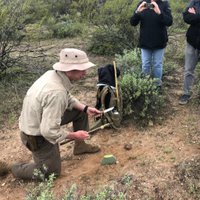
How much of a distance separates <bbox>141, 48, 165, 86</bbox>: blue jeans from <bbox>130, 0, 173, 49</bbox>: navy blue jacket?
100 mm

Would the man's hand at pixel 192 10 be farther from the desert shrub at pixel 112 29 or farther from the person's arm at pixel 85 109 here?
the desert shrub at pixel 112 29

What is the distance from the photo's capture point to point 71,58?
150 inches

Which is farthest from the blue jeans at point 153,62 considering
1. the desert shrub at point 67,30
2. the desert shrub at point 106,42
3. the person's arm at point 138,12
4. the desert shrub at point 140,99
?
the desert shrub at point 67,30

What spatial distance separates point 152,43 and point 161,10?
40 centimetres

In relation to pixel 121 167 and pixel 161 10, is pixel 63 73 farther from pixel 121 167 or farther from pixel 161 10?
pixel 161 10

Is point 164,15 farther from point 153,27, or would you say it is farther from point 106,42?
point 106,42

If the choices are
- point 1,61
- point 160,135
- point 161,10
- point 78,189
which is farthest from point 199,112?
point 1,61

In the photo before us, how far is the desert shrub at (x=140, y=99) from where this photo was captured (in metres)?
5.18

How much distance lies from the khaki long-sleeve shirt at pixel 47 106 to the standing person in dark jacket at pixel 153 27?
1.74 metres

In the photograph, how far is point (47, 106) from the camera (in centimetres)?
378

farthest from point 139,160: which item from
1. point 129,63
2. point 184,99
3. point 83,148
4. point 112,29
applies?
point 112,29

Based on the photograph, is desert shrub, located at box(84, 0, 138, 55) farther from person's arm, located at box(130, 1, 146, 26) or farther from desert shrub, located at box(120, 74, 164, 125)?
desert shrub, located at box(120, 74, 164, 125)

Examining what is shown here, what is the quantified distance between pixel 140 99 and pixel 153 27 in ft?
2.89

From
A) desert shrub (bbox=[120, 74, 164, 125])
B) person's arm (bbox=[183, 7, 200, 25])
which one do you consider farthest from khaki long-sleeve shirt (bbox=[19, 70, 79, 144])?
person's arm (bbox=[183, 7, 200, 25])
